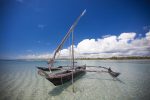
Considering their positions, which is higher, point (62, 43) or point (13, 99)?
point (62, 43)

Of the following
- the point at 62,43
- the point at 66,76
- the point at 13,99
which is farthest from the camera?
the point at 62,43

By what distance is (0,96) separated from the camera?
684cm

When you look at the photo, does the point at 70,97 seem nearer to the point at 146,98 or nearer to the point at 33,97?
the point at 33,97

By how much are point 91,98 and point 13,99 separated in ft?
17.4

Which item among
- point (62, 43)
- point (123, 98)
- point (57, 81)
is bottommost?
point (123, 98)

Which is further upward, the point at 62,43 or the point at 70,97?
the point at 62,43

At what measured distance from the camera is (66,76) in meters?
8.77

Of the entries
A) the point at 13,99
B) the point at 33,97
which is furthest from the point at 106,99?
the point at 13,99

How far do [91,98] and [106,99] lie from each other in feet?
3.30

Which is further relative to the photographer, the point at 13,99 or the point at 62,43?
the point at 62,43

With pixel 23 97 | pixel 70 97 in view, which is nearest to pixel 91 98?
pixel 70 97

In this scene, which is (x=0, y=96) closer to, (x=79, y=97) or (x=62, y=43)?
(x=79, y=97)

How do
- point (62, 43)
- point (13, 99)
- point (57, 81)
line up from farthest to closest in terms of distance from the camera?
1. point (62, 43)
2. point (57, 81)
3. point (13, 99)

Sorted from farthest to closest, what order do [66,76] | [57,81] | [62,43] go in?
[62,43]
[66,76]
[57,81]
